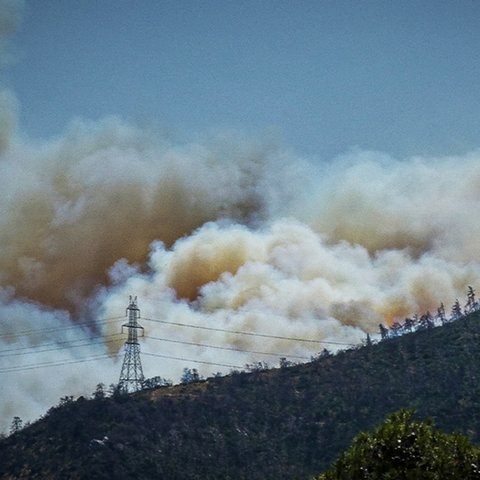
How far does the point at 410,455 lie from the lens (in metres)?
50.1

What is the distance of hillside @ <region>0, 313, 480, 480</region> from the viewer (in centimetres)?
15200

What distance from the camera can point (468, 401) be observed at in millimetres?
157375

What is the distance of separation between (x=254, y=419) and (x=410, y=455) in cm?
12740

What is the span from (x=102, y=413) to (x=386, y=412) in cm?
7071

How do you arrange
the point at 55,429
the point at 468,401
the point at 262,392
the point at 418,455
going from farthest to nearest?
the point at 262,392 < the point at 55,429 < the point at 468,401 < the point at 418,455

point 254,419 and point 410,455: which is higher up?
point 254,419

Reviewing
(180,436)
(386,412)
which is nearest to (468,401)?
(386,412)

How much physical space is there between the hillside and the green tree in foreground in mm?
99905

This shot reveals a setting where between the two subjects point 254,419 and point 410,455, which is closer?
point 410,455

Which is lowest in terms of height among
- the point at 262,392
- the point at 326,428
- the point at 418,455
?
the point at 418,455

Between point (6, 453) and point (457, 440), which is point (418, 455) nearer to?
point (457, 440)

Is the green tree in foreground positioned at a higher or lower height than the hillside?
lower

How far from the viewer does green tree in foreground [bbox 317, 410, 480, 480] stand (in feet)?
162

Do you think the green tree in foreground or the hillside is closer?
the green tree in foreground
